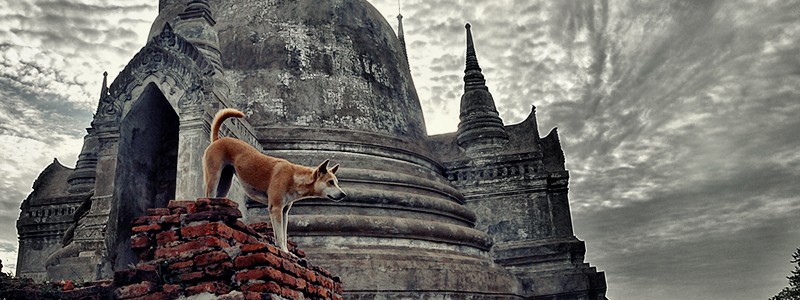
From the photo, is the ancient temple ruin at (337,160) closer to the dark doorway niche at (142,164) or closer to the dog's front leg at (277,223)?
the dark doorway niche at (142,164)

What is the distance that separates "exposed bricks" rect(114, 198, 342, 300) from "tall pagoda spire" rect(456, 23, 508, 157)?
852 centimetres

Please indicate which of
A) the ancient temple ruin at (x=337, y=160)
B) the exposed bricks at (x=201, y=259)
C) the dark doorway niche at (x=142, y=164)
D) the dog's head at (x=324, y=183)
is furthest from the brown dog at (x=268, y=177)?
the dark doorway niche at (x=142, y=164)

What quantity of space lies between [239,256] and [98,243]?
4532 millimetres

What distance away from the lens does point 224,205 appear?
483cm

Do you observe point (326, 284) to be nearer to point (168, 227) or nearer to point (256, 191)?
point (256, 191)

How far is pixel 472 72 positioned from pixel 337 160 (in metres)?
5.24

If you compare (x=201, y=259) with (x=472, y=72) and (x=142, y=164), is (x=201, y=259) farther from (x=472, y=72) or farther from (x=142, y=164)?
(x=472, y=72)

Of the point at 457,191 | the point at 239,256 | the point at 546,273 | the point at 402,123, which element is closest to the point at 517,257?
the point at 546,273

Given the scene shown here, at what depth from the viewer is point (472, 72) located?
14391 millimetres

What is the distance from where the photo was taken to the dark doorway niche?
24.3ft

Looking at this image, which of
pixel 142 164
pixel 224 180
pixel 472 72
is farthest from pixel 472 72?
pixel 224 180

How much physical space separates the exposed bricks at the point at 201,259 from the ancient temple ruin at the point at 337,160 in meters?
2.54

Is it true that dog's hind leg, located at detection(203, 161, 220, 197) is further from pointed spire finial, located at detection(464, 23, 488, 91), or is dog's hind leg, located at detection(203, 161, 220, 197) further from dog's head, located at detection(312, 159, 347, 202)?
pointed spire finial, located at detection(464, 23, 488, 91)

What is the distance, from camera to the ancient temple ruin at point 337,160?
8.07m
